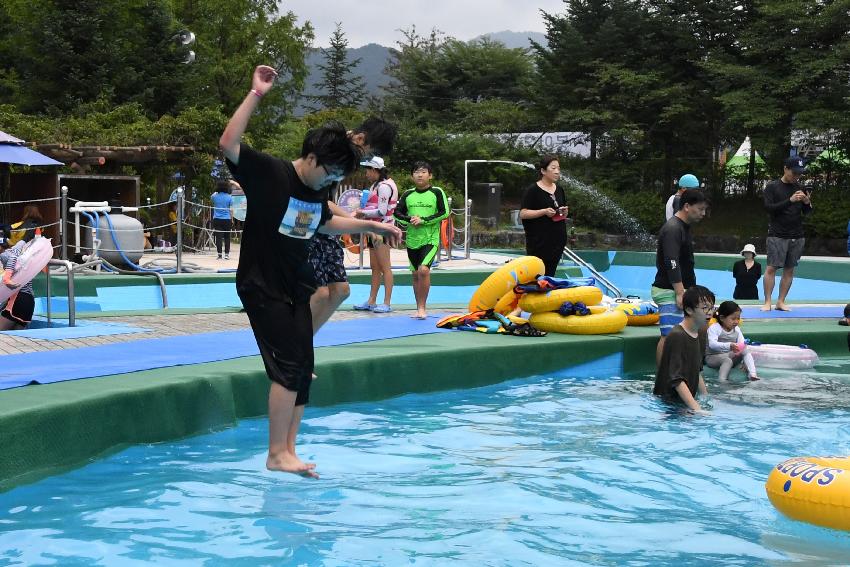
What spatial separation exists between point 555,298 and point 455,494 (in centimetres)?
437

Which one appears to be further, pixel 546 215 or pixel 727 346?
pixel 546 215

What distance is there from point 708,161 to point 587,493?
105 feet

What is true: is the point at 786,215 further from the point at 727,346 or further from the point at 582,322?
the point at 582,322

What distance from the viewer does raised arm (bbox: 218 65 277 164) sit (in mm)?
4355

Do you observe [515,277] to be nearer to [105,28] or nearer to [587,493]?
[587,493]

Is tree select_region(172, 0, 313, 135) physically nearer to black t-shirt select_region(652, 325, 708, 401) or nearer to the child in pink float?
the child in pink float

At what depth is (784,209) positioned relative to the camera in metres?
10.8

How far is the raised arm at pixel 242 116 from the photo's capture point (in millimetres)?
4355

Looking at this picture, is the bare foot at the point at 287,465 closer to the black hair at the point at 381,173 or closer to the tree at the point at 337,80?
the black hair at the point at 381,173

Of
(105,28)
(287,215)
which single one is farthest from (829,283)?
(105,28)

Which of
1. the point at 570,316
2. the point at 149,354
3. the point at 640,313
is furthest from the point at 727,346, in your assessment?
the point at 149,354

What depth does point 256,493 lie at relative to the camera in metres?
5.00

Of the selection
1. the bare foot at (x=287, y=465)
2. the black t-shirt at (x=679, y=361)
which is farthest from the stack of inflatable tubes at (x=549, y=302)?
the bare foot at (x=287, y=465)

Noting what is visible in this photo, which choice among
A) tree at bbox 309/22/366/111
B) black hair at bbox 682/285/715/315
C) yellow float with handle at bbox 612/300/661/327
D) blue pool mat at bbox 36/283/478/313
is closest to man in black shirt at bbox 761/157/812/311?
yellow float with handle at bbox 612/300/661/327
